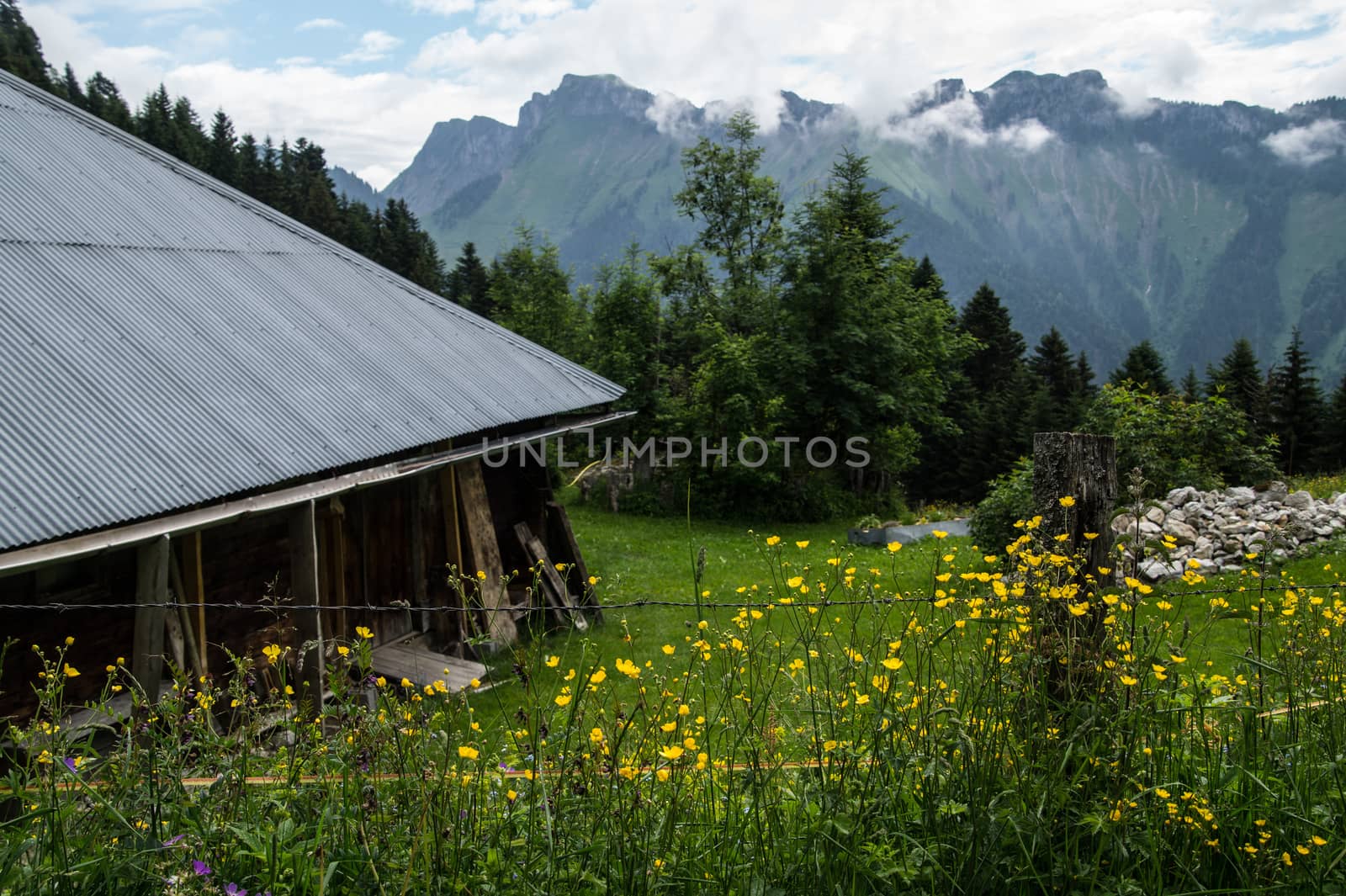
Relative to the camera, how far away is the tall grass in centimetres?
242

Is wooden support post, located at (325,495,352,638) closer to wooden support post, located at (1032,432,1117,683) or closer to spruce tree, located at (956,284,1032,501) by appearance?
wooden support post, located at (1032,432,1117,683)

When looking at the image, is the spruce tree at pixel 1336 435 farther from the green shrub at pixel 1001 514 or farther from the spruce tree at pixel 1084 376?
the green shrub at pixel 1001 514

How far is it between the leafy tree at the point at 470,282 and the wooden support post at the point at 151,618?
55080 mm

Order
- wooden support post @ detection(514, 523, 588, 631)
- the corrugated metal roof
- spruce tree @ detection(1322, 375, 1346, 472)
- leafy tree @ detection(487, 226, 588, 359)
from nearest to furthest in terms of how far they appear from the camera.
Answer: the corrugated metal roof, wooden support post @ detection(514, 523, 588, 631), spruce tree @ detection(1322, 375, 1346, 472), leafy tree @ detection(487, 226, 588, 359)

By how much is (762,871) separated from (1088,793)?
1008 millimetres

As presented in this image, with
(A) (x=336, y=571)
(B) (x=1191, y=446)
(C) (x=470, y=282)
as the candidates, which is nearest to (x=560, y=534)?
(A) (x=336, y=571)

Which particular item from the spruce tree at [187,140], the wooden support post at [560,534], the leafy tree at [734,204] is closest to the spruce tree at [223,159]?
the spruce tree at [187,140]

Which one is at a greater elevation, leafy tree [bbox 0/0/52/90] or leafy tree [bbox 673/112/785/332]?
leafy tree [bbox 0/0/52/90]

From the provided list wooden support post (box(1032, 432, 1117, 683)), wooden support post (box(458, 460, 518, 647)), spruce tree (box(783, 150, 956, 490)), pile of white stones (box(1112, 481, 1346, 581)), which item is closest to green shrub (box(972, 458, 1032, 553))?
pile of white stones (box(1112, 481, 1346, 581))

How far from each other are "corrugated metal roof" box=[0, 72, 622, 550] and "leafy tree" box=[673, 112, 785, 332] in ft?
80.8

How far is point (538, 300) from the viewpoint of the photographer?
161ft

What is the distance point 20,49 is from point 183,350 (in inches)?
2873

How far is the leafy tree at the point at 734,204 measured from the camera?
36719mm

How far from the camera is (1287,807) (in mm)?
2732
